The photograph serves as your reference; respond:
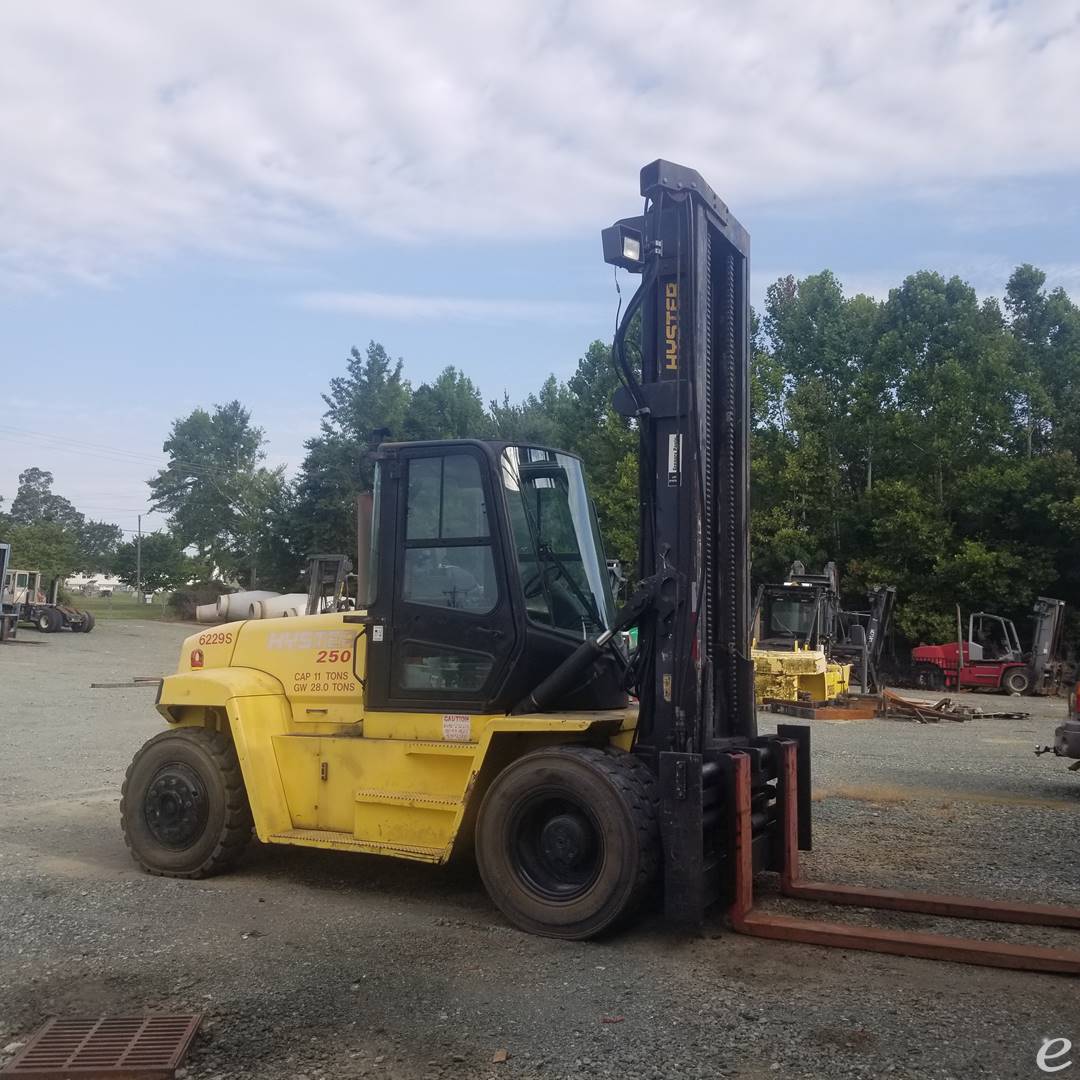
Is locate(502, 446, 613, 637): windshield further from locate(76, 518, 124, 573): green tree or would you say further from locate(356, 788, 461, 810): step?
locate(76, 518, 124, 573): green tree

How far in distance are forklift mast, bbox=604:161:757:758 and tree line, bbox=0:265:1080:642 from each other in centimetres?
2319

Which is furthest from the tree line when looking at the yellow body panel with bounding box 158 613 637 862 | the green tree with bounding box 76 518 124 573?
the green tree with bounding box 76 518 124 573

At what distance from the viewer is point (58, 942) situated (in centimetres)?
587

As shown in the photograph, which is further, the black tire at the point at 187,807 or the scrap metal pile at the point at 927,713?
the scrap metal pile at the point at 927,713

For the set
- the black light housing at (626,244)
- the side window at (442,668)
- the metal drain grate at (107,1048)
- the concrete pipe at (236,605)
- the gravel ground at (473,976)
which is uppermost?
the black light housing at (626,244)

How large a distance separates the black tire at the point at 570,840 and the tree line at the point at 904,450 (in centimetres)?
2402

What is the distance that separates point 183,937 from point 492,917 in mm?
1685

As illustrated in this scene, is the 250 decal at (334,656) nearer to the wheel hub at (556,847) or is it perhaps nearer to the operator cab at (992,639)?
the wheel hub at (556,847)

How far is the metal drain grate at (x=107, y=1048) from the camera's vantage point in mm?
4148

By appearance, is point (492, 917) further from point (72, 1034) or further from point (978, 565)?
point (978, 565)

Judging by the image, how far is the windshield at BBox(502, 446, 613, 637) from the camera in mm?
6660

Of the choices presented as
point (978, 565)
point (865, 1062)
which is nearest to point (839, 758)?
point (865, 1062)

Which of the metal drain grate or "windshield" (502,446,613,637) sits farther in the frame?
"windshield" (502,446,613,637)

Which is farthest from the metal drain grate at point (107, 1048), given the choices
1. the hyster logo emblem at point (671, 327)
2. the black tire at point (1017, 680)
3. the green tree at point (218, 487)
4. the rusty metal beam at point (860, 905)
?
the green tree at point (218, 487)
